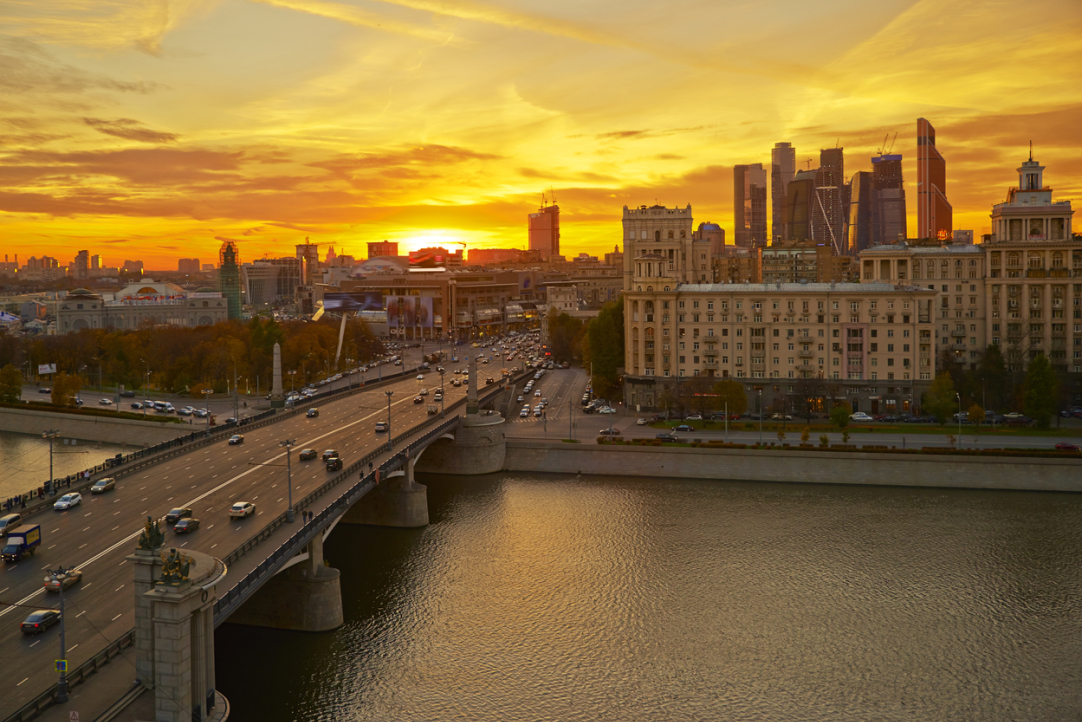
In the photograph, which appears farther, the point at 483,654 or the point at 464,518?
the point at 464,518

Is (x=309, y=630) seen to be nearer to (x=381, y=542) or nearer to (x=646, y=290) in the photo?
(x=381, y=542)

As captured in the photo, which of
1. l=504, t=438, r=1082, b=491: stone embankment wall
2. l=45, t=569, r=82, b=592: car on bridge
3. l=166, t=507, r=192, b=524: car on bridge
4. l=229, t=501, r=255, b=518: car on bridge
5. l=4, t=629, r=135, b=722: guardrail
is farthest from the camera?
l=504, t=438, r=1082, b=491: stone embankment wall

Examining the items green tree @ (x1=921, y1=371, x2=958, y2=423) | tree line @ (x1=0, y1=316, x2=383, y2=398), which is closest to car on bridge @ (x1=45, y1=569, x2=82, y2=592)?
green tree @ (x1=921, y1=371, x2=958, y2=423)

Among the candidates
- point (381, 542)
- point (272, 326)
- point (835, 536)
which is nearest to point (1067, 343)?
point (835, 536)

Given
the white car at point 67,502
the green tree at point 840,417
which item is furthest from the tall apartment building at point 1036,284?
the white car at point 67,502

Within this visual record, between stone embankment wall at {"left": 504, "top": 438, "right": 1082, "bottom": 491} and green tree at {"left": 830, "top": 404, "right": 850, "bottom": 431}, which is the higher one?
green tree at {"left": 830, "top": 404, "right": 850, "bottom": 431}

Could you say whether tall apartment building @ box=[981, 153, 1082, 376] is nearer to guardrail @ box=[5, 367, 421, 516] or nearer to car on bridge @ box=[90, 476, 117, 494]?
guardrail @ box=[5, 367, 421, 516]
